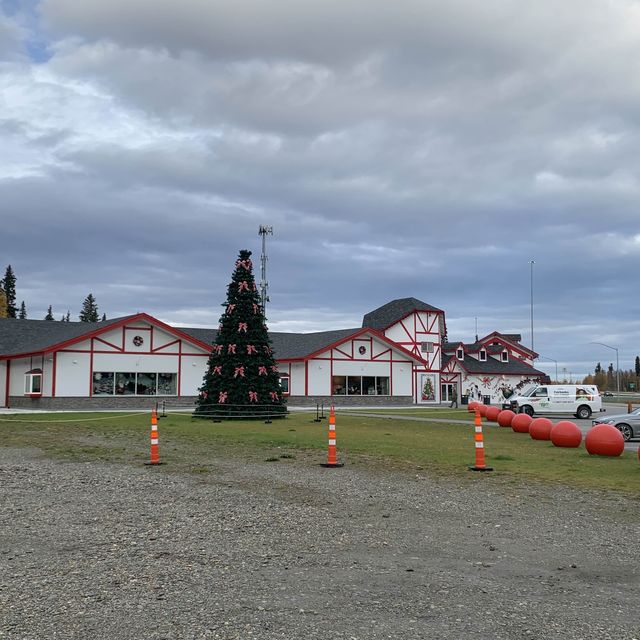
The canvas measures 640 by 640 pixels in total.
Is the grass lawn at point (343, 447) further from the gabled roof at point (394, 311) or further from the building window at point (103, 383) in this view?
the gabled roof at point (394, 311)

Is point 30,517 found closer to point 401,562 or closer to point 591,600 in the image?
point 401,562

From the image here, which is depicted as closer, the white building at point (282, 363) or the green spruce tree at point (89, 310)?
the white building at point (282, 363)

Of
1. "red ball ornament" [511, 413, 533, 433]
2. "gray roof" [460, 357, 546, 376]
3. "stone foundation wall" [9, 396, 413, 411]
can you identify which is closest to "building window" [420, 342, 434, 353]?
"gray roof" [460, 357, 546, 376]

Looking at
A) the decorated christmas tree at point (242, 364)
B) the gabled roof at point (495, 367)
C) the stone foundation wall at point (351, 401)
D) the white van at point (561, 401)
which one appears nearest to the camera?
the decorated christmas tree at point (242, 364)

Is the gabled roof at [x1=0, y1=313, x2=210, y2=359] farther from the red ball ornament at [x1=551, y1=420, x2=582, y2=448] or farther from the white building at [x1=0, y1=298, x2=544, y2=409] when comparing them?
the red ball ornament at [x1=551, y1=420, x2=582, y2=448]

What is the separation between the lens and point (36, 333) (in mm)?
50875

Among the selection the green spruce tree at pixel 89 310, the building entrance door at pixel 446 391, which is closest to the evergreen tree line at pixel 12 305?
the green spruce tree at pixel 89 310

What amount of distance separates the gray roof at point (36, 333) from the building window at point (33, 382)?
1355 millimetres

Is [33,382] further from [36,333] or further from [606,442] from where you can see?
[606,442]

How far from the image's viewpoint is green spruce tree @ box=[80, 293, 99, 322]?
131625mm

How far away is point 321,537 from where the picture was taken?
8.23 meters

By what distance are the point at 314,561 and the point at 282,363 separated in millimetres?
47863

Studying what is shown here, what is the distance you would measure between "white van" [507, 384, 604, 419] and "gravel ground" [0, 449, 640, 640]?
1097 inches

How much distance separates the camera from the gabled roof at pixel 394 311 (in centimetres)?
6419
